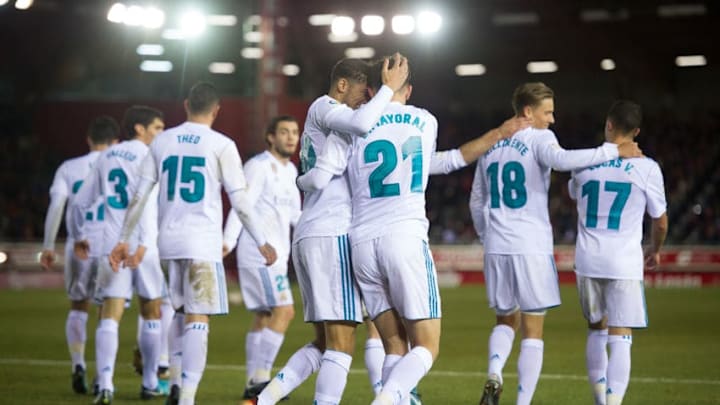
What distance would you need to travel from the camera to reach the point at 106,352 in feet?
30.6

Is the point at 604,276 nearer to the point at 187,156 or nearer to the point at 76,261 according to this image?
the point at 187,156

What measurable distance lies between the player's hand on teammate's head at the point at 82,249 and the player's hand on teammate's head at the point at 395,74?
437 centimetres

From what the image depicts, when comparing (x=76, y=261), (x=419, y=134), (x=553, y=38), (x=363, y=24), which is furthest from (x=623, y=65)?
(x=419, y=134)

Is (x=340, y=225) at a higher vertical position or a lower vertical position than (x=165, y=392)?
higher

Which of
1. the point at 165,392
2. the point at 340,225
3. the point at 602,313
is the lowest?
the point at 165,392

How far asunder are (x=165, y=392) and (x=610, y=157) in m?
4.50

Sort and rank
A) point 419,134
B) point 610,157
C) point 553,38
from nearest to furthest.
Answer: point 419,134
point 610,157
point 553,38

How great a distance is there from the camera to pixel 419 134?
666 cm

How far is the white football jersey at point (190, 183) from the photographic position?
334 inches

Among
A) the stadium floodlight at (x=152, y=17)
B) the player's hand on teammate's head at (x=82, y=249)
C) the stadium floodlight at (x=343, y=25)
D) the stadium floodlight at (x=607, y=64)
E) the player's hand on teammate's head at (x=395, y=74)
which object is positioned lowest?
the player's hand on teammate's head at (x=82, y=249)

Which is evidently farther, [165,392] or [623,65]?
[623,65]

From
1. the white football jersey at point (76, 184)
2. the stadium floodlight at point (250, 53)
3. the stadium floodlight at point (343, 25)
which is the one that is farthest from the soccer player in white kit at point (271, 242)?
the stadium floodlight at point (250, 53)

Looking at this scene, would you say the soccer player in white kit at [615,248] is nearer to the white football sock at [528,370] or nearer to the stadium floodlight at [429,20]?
the white football sock at [528,370]

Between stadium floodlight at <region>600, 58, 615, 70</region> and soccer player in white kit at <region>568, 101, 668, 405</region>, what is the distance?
103ft
